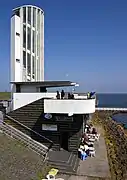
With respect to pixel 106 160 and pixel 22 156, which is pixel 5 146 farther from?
pixel 106 160

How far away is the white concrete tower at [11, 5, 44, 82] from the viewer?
21.6 m

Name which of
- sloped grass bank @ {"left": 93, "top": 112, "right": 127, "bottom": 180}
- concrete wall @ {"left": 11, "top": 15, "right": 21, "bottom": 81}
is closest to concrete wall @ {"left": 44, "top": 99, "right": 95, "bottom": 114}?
sloped grass bank @ {"left": 93, "top": 112, "right": 127, "bottom": 180}

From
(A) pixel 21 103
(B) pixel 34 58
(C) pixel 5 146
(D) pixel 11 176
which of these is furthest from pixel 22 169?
(B) pixel 34 58

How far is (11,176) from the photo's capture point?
11.9m

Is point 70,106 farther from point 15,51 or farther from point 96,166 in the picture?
point 15,51

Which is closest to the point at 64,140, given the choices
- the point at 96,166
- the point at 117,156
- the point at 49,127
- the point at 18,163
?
the point at 49,127

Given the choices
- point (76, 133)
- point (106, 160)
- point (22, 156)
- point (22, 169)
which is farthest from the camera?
point (76, 133)

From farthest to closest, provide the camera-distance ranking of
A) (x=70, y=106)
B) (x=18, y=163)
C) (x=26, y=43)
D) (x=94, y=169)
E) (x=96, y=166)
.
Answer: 1. (x=26, y=43)
2. (x=70, y=106)
3. (x=96, y=166)
4. (x=94, y=169)
5. (x=18, y=163)

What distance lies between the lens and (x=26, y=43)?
22.6 meters

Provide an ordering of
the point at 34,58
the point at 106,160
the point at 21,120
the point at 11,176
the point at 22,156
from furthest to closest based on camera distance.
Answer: the point at 34,58, the point at 21,120, the point at 106,160, the point at 22,156, the point at 11,176

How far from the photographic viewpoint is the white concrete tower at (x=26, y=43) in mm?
21578

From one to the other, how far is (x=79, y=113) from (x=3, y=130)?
5.90 metres

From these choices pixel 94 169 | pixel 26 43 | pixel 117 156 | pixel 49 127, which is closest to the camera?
pixel 94 169

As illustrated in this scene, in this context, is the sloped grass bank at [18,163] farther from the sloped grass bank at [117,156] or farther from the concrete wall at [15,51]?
the concrete wall at [15,51]
